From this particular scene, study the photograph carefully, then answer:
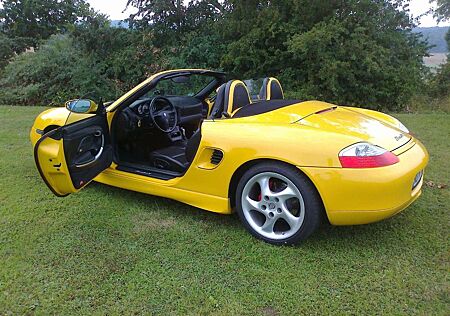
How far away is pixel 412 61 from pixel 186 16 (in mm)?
5849

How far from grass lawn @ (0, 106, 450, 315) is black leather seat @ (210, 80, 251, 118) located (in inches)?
34.1

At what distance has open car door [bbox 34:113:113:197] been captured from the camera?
293cm

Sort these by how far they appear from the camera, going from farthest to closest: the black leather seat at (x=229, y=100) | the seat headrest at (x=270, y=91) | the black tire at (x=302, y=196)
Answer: the seat headrest at (x=270, y=91), the black leather seat at (x=229, y=100), the black tire at (x=302, y=196)

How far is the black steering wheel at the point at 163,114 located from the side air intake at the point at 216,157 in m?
1.10

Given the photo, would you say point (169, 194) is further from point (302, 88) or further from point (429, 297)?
point (302, 88)

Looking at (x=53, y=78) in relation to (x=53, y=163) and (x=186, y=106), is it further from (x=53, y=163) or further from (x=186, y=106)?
(x=53, y=163)

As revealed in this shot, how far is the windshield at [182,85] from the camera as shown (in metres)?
4.02

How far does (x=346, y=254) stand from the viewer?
276 centimetres

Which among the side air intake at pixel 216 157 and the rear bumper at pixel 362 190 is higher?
the side air intake at pixel 216 157

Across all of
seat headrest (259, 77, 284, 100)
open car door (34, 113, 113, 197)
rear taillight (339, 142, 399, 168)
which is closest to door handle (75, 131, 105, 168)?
open car door (34, 113, 113, 197)

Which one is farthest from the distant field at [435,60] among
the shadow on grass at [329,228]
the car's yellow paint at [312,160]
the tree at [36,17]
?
the tree at [36,17]

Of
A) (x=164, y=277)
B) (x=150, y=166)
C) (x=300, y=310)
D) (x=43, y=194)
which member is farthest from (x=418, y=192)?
(x=43, y=194)

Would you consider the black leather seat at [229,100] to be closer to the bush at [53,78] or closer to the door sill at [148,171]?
the door sill at [148,171]

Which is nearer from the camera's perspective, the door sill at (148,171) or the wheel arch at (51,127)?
the door sill at (148,171)
